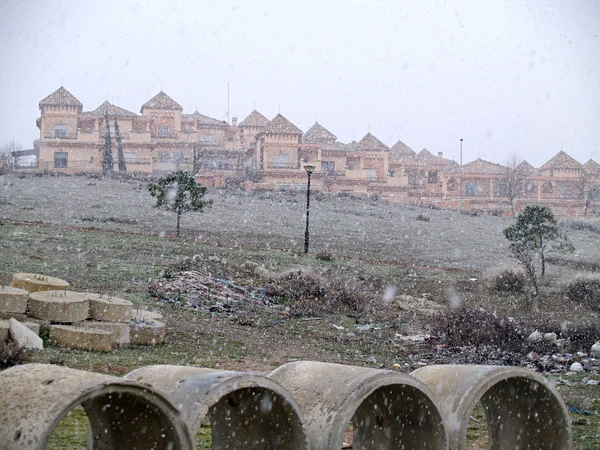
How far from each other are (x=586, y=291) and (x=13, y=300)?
16516 millimetres

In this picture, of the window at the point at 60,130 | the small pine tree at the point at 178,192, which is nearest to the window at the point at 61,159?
the window at the point at 60,130

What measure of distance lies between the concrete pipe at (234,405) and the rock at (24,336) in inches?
202

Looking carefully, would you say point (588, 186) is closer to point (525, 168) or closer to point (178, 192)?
point (525, 168)

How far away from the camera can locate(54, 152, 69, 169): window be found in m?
55.2

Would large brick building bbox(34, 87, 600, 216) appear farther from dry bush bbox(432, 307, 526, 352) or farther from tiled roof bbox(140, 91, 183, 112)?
dry bush bbox(432, 307, 526, 352)

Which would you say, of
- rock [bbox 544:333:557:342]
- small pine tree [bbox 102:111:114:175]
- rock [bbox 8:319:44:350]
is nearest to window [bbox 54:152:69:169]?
small pine tree [bbox 102:111:114:175]

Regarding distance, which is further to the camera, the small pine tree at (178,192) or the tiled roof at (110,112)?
the tiled roof at (110,112)

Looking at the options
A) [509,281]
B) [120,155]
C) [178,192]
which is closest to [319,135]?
[120,155]

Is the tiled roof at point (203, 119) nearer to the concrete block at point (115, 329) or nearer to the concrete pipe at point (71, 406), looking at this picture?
the concrete block at point (115, 329)

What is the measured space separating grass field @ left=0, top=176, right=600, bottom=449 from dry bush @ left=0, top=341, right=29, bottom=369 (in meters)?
0.43

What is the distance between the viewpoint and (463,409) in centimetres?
586

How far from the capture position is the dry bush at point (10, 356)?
29.8 feet

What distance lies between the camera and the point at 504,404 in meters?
7.07

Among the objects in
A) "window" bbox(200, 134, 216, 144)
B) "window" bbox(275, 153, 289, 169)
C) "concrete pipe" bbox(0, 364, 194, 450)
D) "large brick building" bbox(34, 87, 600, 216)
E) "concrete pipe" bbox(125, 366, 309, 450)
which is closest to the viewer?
"concrete pipe" bbox(0, 364, 194, 450)
